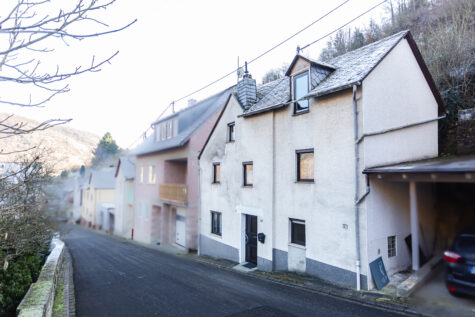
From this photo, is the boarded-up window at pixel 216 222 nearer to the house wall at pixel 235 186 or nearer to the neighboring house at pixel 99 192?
the house wall at pixel 235 186

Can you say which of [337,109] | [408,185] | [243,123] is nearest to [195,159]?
[243,123]

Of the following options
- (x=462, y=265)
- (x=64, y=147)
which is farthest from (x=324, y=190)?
(x=64, y=147)

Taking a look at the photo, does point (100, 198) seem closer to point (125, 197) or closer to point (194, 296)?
point (125, 197)

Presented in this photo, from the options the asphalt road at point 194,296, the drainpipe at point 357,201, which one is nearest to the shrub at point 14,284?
the asphalt road at point 194,296

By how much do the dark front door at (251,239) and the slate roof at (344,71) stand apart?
5003 mm

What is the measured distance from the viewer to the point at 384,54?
9508mm

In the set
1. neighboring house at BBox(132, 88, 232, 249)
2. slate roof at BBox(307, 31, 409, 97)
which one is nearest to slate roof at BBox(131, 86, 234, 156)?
neighboring house at BBox(132, 88, 232, 249)

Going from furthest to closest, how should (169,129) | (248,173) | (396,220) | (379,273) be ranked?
1. (169,129)
2. (248,173)
3. (396,220)
4. (379,273)

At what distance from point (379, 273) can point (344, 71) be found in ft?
22.1

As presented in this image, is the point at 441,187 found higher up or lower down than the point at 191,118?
lower down

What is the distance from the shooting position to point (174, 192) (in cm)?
2022

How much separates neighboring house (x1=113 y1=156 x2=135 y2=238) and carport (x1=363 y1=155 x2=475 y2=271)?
2856cm

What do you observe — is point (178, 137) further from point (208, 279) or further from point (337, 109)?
point (337, 109)

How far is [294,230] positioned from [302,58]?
6.56 m
